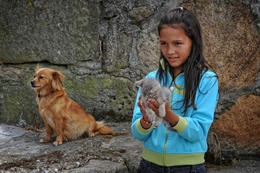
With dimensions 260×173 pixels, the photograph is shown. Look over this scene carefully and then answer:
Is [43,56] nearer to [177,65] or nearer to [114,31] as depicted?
[114,31]

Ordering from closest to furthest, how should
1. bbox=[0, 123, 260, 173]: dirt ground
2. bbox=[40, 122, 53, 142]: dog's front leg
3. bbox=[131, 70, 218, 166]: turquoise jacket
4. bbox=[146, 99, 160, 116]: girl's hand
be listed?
bbox=[146, 99, 160, 116]: girl's hand < bbox=[131, 70, 218, 166]: turquoise jacket < bbox=[0, 123, 260, 173]: dirt ground < bbox=[40, 122, 53, 142]: dog's front leg

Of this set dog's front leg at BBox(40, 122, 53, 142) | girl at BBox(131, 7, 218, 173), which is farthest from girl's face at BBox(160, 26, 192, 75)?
dog's front leg at BBox(40, 122, 53, 142)

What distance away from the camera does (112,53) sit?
3.78 metres

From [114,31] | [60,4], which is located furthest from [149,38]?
[60,4]

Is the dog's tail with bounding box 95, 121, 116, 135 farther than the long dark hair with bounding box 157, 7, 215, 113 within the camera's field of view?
Yes

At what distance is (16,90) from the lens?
152 inches

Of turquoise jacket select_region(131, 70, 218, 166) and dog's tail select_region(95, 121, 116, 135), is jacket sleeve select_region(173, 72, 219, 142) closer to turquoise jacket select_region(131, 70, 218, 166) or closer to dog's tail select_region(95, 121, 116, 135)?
turquoise jacket select_region(131, 70, 218, 166)

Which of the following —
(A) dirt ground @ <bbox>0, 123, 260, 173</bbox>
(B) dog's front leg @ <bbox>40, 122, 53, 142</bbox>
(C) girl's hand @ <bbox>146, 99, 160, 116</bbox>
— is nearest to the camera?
(C) girl's hand @ <bbox>146, 99, 160, 116</bbox>

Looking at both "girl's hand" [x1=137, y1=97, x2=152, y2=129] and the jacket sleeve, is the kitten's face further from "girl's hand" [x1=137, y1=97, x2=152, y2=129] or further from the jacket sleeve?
the jacket sleeve

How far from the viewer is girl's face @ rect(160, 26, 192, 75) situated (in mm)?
2070

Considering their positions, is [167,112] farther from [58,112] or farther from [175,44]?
[58,112]

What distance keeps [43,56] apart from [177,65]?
79.6 inches

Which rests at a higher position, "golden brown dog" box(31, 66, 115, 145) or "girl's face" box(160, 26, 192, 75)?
"girl's face" box(160, 26, 192, 75)

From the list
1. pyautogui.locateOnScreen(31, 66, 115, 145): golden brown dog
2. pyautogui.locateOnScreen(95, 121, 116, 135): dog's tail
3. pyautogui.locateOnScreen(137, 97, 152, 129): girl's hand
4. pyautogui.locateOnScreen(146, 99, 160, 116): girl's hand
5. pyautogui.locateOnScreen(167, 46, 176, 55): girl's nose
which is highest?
pyautogui.locateOnScreen(167, 46, 176, 55): girl's nose
